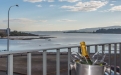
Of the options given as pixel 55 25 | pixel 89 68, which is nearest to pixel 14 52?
pixel 89 68

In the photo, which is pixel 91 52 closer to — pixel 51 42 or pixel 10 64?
pixel 10 64

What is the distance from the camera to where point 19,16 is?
36.4 meters

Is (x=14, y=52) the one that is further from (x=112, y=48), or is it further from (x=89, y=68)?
(x=112, y=48)

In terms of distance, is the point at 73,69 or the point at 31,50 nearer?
the point at 73,69

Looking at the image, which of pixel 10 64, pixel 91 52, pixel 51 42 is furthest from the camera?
pixel 51 42

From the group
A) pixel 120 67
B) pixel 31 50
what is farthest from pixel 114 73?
pixel 31 50

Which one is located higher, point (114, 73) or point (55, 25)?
point (55, 25)

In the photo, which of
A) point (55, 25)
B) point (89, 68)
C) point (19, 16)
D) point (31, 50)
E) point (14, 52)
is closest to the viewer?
point (89, 68)

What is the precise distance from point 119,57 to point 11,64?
2300 millimetres

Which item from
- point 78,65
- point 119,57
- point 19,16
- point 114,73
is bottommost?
point 114,73

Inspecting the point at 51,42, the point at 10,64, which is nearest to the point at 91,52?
the point at 10,64

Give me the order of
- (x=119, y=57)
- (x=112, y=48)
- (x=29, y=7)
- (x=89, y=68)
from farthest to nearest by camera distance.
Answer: (x=29, y=7)
(x=119, y=57)
(x=112, y=48)
(x=89, y=68)

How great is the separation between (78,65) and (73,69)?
15 cm

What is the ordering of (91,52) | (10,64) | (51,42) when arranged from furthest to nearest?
(51,42)
(91,52)
(10,64)
